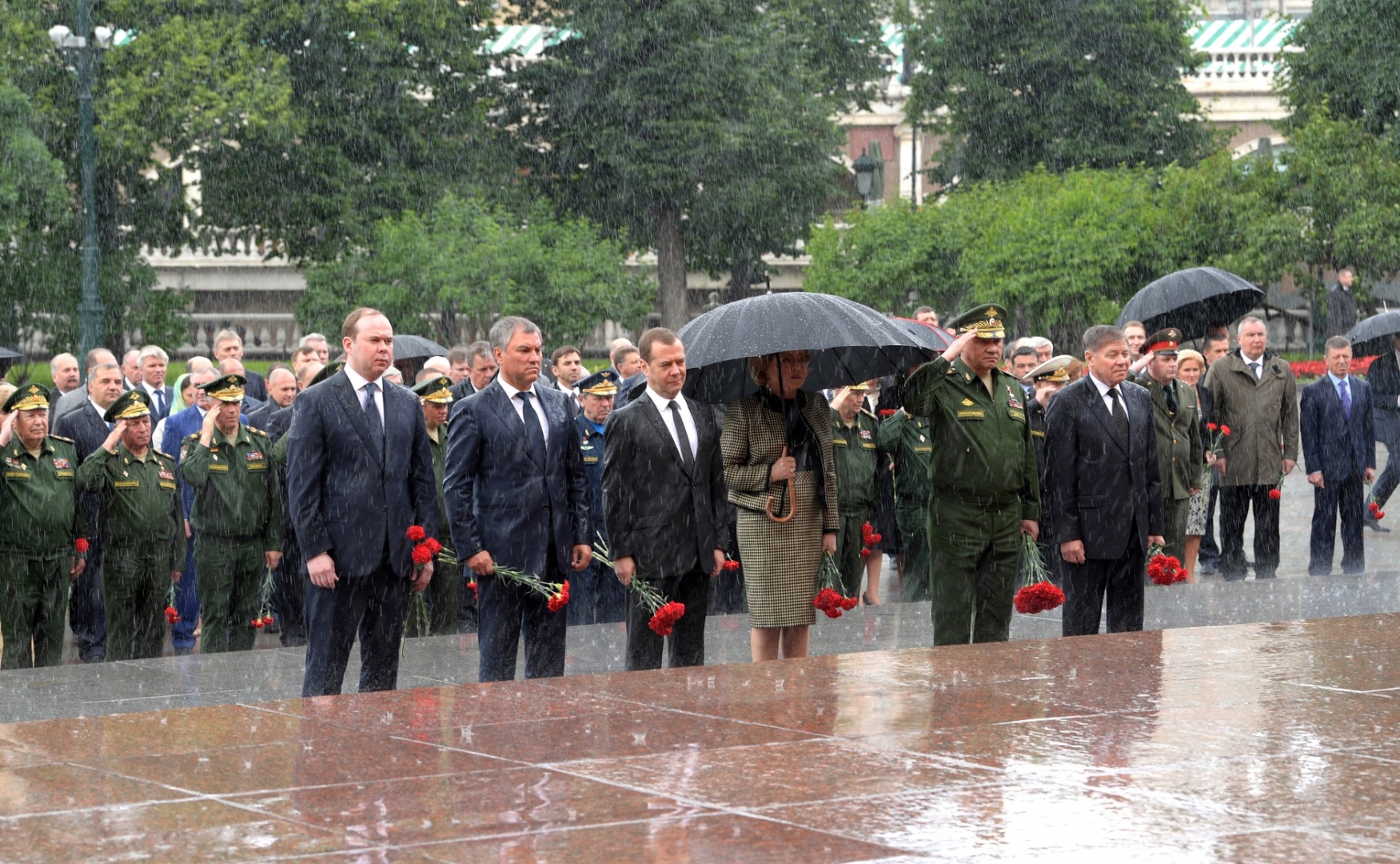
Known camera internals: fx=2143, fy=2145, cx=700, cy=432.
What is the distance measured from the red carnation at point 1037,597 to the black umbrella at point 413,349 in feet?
26.3

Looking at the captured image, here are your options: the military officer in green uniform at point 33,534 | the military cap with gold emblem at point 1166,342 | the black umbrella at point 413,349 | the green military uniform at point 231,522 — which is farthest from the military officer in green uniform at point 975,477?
the black umbrella at point 413,349

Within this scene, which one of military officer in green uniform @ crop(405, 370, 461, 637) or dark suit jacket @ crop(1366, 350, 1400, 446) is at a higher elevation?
dark suit jacket @ crop(1366, 350, 1400, 446)

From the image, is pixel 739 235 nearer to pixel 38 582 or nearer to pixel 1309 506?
pixel 1309 506

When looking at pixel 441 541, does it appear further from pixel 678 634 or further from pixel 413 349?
pixel 413 349

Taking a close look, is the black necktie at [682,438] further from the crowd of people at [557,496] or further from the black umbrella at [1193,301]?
the black umbrella at [1193,301]

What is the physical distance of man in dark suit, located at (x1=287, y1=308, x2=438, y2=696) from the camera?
8.77 metres

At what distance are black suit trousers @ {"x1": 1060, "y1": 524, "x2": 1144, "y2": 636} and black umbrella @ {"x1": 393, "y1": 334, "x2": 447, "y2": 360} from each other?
24.4ft

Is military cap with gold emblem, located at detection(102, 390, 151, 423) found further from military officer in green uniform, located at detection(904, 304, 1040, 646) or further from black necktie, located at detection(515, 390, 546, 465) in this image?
military officer in green uniform, located at detection(904, 304, 1040, 646)

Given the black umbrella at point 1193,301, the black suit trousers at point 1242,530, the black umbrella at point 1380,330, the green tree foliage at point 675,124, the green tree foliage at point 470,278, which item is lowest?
the black suit trousers at point 1242,530

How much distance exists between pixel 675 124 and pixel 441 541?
31.6m

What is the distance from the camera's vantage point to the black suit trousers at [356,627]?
8852 millimetres

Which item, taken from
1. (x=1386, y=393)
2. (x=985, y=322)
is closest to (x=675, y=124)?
(x=1386, y=393)

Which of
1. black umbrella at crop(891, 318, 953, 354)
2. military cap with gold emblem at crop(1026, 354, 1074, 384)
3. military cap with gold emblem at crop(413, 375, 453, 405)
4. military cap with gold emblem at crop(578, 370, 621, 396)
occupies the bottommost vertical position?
military cap with gold emblem at crop(413, 375, 453, 405)

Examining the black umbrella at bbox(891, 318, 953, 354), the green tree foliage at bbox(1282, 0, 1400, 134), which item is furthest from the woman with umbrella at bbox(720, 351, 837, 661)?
the green tree foliage at bbox(1282, 0, 1400, 134)
